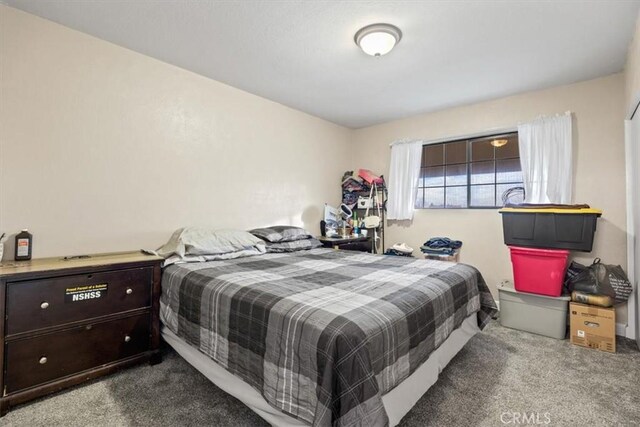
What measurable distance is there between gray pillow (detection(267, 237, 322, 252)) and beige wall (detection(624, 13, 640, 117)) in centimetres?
299

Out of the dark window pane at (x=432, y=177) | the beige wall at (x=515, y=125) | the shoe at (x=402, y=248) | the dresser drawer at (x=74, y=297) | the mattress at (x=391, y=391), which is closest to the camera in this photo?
the mattress at (x=391, y=391)

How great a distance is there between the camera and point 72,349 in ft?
6.06

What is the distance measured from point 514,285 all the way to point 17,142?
4.37 meters

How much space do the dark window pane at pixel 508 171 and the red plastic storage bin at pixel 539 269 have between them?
998 millimetres

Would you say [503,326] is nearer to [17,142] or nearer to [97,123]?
[97,123]

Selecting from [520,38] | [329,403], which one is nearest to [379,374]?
[329,403]

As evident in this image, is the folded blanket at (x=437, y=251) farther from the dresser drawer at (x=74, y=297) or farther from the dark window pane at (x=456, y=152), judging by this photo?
the dresser drawer at (x=74, y=297)

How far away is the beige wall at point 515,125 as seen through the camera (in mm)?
2777

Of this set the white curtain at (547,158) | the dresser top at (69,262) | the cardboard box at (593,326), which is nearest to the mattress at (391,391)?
the dresser top at (69,262)

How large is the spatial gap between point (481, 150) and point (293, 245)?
263 cm

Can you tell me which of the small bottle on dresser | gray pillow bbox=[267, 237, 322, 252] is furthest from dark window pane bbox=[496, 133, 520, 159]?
the small bottle on dresser

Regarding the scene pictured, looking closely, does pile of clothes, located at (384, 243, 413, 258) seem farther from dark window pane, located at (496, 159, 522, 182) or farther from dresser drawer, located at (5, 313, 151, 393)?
dresser drawer, located at (5, 313, 151, 393)

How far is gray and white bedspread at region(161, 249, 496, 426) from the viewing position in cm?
112

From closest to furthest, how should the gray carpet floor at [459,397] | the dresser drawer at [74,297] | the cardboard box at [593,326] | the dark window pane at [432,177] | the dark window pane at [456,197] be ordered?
the gray carpet floor at [459,397] < the dresser drawer at [74,297] < the cardboard box at [593,326] < the dark window pane at [456,197] < the dark window pane at [432,177]
